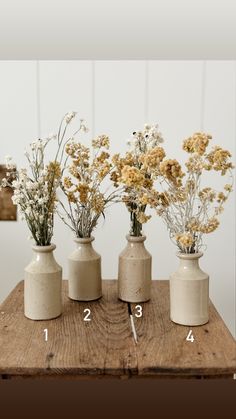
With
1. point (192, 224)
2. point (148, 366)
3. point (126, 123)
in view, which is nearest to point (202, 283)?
point (192, 224)

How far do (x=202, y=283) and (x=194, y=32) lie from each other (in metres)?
1.49

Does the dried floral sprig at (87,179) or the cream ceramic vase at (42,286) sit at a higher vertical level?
the dried floral sprig at (87,179)

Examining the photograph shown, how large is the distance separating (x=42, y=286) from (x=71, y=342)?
8.3 inches

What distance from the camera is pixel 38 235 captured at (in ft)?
5.00

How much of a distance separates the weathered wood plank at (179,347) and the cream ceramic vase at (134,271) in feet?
0.21

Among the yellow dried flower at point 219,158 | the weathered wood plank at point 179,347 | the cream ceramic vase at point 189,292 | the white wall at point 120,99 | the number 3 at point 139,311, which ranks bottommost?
the weathered wood plank at point 179,347

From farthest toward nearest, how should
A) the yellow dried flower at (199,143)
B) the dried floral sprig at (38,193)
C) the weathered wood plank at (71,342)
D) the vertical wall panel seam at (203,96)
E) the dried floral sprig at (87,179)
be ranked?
the vertical wall panel seam at (203,96) < the dried floral sprig at (87,179) < the dried floral sprig at (38,193) < the yellow dried flower at (199,143) < the weathered wood plank at (71,342)

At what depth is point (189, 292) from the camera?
4.83 feet

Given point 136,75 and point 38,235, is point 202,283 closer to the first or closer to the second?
point 38,235

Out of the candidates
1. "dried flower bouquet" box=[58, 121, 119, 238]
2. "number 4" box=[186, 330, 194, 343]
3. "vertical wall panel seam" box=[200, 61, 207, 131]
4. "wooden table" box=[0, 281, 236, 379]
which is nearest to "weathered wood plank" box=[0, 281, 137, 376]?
"wooden table" box=[0, 281, 236, 379]

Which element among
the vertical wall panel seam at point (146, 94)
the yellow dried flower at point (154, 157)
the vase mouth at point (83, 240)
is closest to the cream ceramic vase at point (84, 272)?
the vase mouth at point (83, 240)

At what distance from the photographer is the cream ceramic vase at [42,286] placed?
4.94ft

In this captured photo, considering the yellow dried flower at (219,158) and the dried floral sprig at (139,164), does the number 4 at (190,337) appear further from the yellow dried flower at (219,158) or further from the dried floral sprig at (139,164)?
the yellow dried flower at (219,158)

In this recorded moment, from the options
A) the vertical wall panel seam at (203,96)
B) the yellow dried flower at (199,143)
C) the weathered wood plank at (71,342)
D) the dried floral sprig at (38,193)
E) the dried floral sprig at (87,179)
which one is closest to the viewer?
the weathered wood plank at (71,342)
